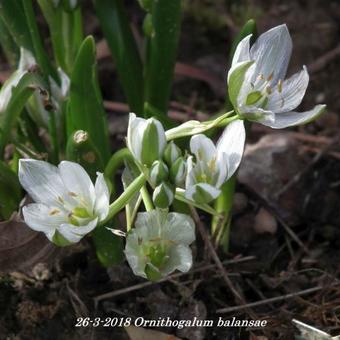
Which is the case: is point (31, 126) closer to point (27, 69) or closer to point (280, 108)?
point (27, 69)

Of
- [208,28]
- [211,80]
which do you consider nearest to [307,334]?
[211,80]

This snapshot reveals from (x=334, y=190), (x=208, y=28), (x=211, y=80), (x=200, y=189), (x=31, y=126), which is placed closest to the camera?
(x=200, y=189)

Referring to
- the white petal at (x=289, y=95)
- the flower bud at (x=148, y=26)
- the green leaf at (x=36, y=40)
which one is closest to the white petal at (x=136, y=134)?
the white petal at (x=289, y=95)

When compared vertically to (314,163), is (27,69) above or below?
above

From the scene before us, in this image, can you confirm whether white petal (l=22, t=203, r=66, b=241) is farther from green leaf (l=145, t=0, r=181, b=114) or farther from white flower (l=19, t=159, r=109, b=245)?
green leaf (l=145, t=0, r=181, b=114)

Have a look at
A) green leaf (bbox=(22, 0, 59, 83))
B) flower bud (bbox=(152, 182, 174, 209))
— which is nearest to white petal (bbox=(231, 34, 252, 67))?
flower bud (bbox=(152, 182, 174, 209))

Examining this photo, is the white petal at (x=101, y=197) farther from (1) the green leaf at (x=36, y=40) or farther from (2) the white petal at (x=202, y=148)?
(1) the green leaf at (x=36, y=40)
